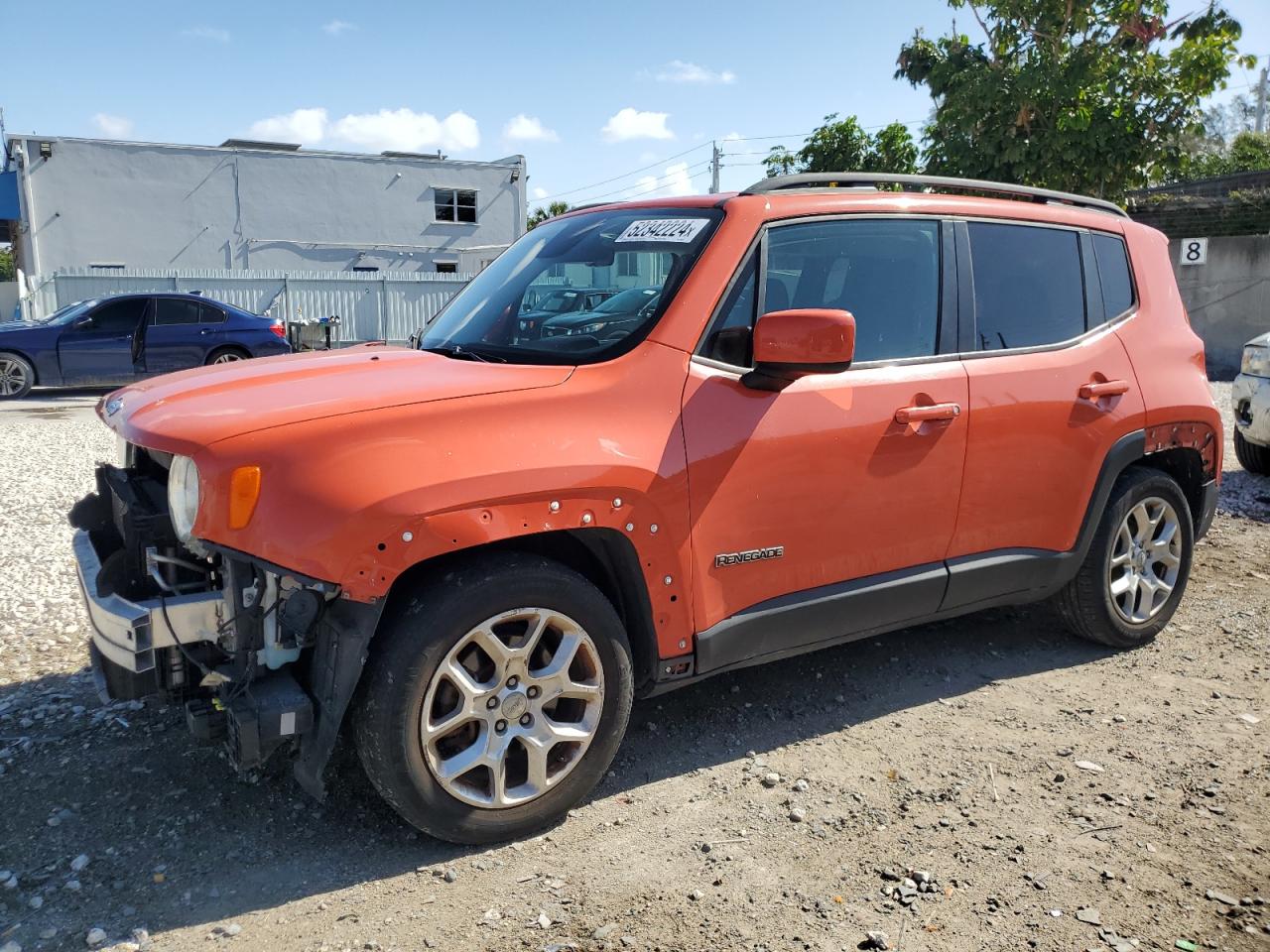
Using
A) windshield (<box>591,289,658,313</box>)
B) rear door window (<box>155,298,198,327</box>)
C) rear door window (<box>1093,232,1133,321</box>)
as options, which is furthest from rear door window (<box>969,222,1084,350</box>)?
rear door window (<box>155,298,198,327</box>)

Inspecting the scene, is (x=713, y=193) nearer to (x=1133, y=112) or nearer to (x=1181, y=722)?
(x=1181, y=722)

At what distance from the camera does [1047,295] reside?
426 cm

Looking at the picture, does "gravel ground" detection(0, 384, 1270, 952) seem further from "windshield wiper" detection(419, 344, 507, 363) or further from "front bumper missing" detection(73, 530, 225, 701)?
"windshield wiper" detection(419, 344, 507, 363)

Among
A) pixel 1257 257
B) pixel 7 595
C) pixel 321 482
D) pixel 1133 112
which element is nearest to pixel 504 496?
pixel 321 482

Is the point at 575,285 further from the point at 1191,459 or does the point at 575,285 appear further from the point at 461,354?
the point at 1191,459

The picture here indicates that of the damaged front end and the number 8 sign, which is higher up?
the number 8 sign

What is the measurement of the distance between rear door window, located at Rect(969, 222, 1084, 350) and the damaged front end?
107 inches

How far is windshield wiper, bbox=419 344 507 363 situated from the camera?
133 inches

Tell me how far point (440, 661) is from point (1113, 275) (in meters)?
3.55

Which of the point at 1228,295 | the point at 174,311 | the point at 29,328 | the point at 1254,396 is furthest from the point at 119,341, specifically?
the point at 1228,295

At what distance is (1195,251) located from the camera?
17.9 meters

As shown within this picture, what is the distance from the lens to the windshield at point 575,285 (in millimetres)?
3309

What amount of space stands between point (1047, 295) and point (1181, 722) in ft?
5.95

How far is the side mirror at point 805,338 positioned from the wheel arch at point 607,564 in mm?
753
